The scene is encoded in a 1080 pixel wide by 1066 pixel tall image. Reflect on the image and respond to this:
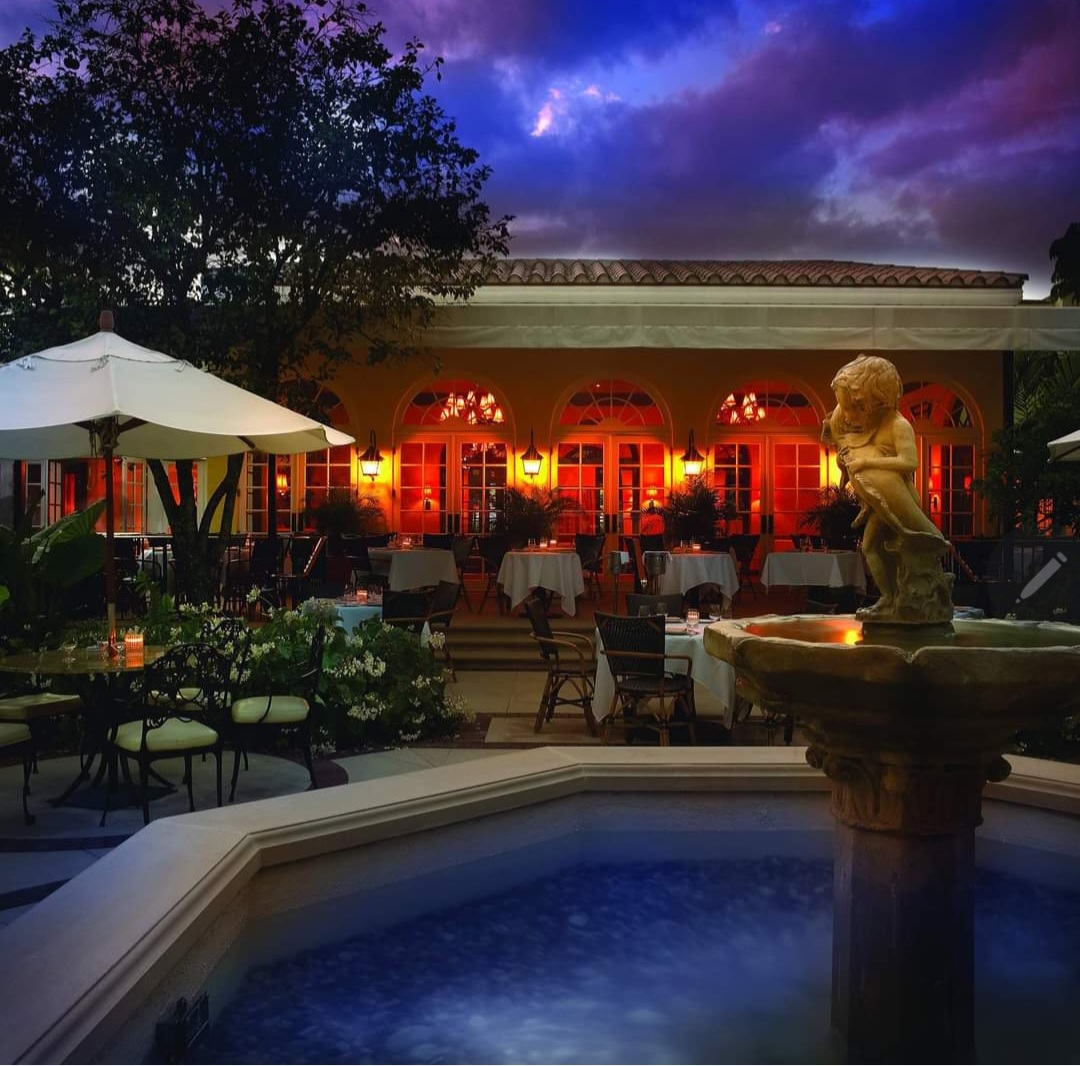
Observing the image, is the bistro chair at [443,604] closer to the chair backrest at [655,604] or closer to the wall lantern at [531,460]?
the chair backrest at [655,604]

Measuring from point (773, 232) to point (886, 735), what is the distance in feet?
55.7

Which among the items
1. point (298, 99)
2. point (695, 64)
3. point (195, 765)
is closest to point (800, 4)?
point (695, 64)

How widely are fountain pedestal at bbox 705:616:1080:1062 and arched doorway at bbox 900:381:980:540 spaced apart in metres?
12.3

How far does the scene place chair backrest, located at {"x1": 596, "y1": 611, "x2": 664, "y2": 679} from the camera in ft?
19.4

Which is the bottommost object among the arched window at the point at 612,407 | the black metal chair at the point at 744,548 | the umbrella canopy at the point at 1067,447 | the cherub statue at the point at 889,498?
the black metal chair at the point at 744,548

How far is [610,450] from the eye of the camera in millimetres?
14242

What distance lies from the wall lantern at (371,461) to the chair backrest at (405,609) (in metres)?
6.49

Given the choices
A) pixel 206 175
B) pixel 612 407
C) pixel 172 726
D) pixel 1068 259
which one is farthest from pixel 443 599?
pixel 1068 259

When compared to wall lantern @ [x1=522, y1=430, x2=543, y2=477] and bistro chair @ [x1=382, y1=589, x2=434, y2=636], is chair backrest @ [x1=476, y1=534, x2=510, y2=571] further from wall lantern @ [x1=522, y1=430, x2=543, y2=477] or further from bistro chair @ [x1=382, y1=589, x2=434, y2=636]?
bistro chair @ [x1=382, y1=589, x2=434, y2=636]

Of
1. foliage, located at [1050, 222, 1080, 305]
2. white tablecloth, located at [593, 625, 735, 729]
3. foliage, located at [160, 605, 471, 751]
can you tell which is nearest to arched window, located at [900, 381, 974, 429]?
foliage, located at [1050, 222, 1080, 305]

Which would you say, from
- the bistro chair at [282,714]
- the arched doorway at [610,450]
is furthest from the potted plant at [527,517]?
the bistro chair at [282,714]

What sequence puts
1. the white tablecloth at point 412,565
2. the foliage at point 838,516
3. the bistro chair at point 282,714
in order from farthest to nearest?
the foliage at point 838,516 → the white tablecloth at point 412,565 → the bistro chair at point 282,714

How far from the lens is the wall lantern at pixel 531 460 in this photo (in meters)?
13.8

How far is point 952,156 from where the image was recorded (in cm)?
1370
